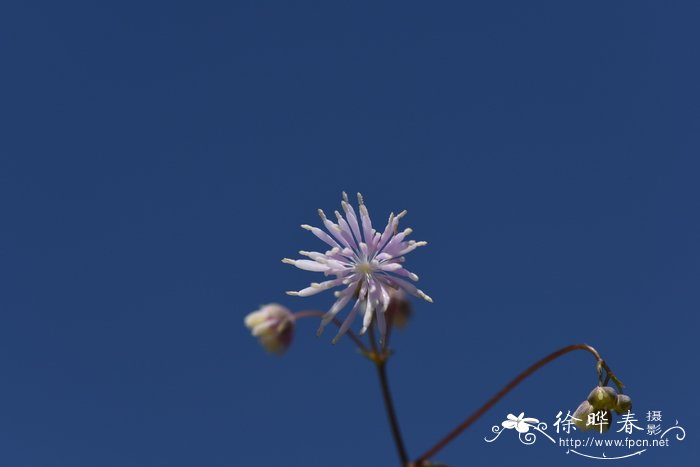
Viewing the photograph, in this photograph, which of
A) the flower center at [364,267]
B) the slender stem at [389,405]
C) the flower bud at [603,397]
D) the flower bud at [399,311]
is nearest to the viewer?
the slender stem at [389,405]

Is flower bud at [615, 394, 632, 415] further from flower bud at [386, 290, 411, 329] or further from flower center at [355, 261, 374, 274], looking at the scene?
flower center at [355, 261, 374, 274]

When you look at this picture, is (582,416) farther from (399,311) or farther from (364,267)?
(364,267)

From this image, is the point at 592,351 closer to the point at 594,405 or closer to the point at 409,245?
the point at 594,405

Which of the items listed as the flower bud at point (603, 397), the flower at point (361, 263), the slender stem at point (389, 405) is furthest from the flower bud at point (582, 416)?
the slender stem at point (389, 405)

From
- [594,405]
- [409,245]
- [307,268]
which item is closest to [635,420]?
[594,405]

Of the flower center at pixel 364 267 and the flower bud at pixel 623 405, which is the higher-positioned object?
the flower center at pixel 364 267

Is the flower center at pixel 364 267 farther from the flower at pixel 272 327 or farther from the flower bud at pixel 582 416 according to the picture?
the flower bud at pixel 582 416

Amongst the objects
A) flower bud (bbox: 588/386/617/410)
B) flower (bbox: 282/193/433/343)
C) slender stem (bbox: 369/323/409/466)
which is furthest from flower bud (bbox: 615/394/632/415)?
slender stem (bbox: 369/323/409/466)
